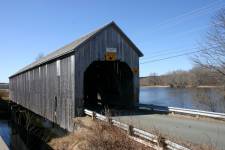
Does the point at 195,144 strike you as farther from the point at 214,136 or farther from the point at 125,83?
the point at 125,83

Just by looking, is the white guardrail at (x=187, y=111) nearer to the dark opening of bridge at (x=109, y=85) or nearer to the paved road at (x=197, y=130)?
the paved road at (x=197, y=130)

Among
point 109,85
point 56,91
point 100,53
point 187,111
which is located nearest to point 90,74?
point 109,85

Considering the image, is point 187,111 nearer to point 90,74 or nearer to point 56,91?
point 56,91

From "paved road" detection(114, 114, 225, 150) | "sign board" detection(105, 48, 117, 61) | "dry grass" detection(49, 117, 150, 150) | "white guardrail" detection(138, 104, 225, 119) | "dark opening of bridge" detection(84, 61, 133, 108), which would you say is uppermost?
"sign board" detection(105, 48, 117, 61)

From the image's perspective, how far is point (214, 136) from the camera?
10.1 meters

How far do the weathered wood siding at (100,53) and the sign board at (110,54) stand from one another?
19 cm

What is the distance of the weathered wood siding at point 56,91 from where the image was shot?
18.3m

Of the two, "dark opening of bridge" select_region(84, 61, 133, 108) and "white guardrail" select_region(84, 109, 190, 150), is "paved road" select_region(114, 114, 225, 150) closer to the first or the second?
"white guardrail" select_region(84, 109, 190, 150)

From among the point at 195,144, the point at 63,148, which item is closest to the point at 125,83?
the point at 63,148

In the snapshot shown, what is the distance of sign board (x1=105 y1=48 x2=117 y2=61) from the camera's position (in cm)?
1892

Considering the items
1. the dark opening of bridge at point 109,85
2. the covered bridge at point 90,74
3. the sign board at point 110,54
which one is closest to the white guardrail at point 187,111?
the dark opening of bridge at point 109,85

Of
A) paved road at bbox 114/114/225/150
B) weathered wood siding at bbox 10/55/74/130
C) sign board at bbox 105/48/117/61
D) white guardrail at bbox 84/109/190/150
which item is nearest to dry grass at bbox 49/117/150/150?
white guardrail at bbox 84/109/190/150

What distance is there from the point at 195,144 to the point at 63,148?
7823mm

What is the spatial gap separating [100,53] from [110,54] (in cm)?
67
